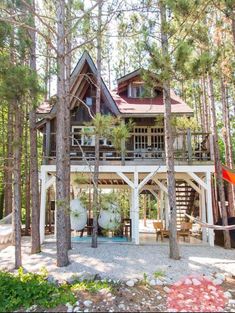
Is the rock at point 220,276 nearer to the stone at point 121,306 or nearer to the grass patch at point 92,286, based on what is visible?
the grass patch at point 92,286

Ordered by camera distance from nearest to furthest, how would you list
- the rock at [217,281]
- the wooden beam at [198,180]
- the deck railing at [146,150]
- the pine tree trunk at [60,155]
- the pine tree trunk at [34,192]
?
the rock at [217,281]
the pine tree trunk at [60,155]
the pine tree trunk at [34,192]
the wooden beam at [198,180]
the deck railing at [146,150]

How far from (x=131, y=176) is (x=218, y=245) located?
13.5ft

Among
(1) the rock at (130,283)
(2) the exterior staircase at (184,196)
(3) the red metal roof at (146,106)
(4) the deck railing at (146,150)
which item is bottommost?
(1) the rock at (130,283)

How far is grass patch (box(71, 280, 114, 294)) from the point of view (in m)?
5.80

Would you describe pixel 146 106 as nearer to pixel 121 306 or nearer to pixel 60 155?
pixel 60 155

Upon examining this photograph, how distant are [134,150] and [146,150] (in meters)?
0.49

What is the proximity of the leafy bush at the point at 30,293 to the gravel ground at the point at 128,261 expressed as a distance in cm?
71

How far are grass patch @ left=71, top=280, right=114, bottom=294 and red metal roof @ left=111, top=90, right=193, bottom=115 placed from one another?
734cm

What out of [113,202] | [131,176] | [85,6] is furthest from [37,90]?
[131,176]

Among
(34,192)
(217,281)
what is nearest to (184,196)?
(34,192)

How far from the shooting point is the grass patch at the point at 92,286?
580 cm

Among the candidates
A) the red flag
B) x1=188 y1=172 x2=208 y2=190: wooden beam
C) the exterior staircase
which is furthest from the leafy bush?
the exterior staircase

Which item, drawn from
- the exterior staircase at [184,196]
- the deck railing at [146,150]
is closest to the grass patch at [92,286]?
the deck railing at [146,150]

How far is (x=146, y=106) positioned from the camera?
1342cm
